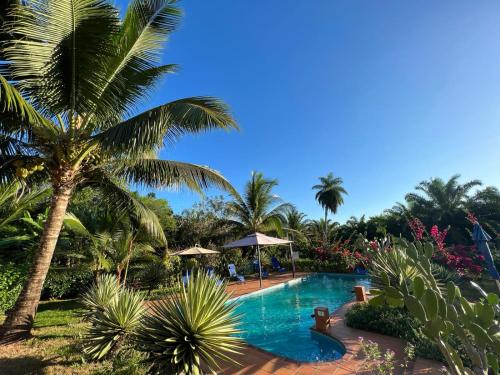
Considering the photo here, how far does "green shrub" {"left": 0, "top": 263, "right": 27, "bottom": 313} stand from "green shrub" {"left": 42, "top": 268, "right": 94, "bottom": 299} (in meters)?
1.43

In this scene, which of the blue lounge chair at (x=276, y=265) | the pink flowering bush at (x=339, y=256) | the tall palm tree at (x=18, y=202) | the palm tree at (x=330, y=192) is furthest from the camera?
the palm tree at (x=330, y=192)

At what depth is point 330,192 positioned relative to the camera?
3416cm

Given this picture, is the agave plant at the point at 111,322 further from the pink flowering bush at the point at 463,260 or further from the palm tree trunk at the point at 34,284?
the pink flowering bush at the point at 463,260

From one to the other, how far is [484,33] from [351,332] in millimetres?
7913

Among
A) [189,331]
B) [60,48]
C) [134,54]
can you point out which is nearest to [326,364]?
[189,331]

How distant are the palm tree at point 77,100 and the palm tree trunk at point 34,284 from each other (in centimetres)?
2

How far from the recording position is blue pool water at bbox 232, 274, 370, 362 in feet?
19.6

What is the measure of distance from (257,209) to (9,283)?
14.3 meters

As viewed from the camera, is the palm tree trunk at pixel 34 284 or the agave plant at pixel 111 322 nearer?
the agave plant at pixel 111 322

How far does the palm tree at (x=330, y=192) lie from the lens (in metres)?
33.7

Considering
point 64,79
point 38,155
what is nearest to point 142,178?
point 38,155

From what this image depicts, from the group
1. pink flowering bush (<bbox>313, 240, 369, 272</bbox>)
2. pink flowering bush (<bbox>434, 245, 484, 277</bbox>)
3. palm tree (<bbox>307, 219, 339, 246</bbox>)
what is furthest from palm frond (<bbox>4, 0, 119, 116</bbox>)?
palm tree (<bbox>307, 219, 339, 246</bbox>)

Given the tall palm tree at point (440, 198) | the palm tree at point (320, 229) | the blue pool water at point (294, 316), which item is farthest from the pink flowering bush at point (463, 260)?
the palm tree at point (320, 229)

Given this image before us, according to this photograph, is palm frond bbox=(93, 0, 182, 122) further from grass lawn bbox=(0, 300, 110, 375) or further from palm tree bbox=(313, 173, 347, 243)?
palm tree bbox=(313, 173, 347, 243)
